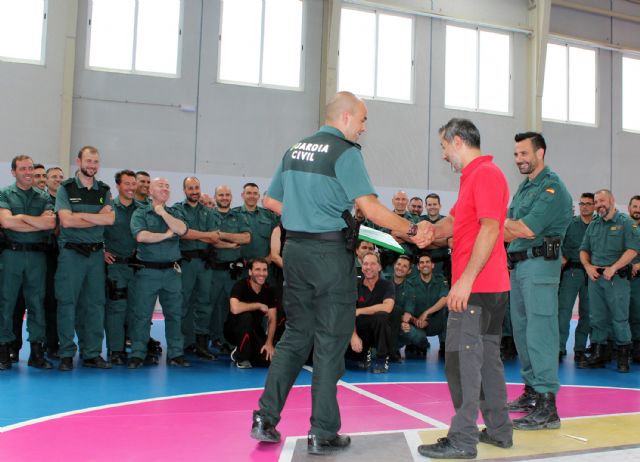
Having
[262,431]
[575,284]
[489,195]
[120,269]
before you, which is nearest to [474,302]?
[489,195]

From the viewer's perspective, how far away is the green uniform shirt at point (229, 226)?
26.4ft

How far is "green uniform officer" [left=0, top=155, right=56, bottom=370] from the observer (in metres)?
6.32

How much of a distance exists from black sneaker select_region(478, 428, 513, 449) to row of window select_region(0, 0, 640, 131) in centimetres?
1115

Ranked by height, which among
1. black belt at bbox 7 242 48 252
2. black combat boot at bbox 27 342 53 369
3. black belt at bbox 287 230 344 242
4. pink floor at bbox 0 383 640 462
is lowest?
pink floor at bbox 0 383 640 462

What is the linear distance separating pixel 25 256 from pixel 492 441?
15.8ft

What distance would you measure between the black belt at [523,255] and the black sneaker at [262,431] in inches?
90.3

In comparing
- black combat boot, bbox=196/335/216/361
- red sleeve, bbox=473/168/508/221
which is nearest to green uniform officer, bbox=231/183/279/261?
black combat boot, bbox=196/335/216/361

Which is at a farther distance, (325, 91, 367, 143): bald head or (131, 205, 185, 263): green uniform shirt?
(131, 205, 185, 263): green uniform shirt

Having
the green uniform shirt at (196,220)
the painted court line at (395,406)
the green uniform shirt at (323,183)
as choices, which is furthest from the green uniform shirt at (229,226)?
the green uniform shirt at (323,183)

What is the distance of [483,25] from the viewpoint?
51.0ft

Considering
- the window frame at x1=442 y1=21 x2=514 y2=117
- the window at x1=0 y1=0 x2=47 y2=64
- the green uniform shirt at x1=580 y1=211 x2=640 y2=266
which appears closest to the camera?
the green uniform shirt at x1=580 y1=211 x2=640 y2=266

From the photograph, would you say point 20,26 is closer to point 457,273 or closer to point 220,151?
point 220,151

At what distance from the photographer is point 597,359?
7.81m

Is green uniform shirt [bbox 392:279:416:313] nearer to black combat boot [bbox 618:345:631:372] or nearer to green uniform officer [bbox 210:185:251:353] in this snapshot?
green uniform officer [bbox 210:185:251:353]
